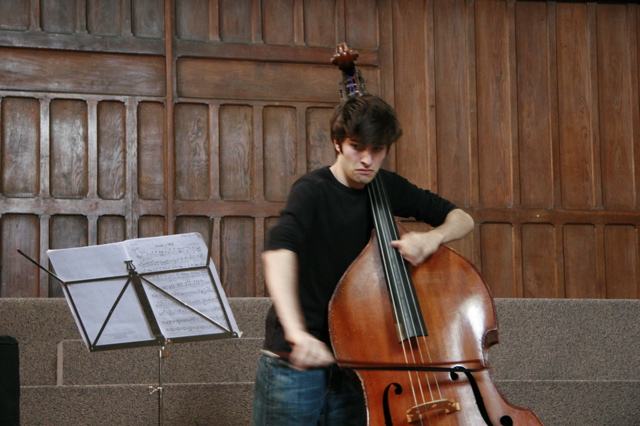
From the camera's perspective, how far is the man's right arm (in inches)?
60.2

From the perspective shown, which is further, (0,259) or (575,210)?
(575,210)

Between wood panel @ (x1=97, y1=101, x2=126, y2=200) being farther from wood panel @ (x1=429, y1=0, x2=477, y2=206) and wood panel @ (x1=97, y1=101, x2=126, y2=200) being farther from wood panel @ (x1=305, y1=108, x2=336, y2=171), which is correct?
wood panel @ (x1=429, y1=0, x2=477, y2=206)

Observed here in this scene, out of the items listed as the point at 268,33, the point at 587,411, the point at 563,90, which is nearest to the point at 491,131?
the point at 563,90

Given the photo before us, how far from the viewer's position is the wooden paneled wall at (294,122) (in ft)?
15.0

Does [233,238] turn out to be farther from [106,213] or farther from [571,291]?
[571,291]

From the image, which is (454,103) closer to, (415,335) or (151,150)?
(151,150)

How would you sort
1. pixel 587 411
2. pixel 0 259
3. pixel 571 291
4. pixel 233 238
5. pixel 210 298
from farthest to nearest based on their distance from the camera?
pixel 571 291, pixel 233 238, pixel 0 259, pixel 587 411, pixel 210 298

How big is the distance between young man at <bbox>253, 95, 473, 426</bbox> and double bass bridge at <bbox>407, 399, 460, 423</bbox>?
0.19 metres

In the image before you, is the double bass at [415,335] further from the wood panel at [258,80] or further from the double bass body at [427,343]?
the wood panel at [258,80]

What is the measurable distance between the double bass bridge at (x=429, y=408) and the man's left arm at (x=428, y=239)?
369mm

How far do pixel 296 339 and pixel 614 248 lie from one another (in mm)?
4173

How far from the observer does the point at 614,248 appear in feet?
17.0

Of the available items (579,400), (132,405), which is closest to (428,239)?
(132,405)

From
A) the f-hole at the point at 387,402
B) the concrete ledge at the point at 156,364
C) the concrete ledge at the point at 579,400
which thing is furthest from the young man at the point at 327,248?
the concrete ledge at the point at 579,400
